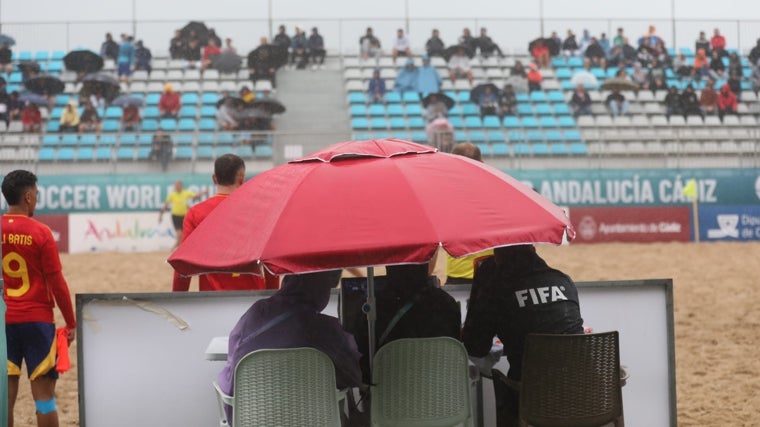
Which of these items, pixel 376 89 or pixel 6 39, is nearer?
pixel 376 89

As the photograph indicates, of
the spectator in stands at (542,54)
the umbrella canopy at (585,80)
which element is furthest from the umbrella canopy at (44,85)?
the umbrella canopy at (585,80)

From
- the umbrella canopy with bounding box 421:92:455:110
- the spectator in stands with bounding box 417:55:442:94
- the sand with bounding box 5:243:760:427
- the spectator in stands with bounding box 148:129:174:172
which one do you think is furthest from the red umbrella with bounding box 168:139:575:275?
the spectator in stands with bounding box 417:55:442:94

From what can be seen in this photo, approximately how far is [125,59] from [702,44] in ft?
58.9

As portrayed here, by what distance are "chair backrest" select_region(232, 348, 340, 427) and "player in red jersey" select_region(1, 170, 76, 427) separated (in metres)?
1.91

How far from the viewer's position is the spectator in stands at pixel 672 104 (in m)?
28.3

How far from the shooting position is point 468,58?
31.0m

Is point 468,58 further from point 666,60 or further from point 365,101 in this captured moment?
point 666,60

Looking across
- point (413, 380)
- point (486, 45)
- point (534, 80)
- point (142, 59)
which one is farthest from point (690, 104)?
point (413, 380)

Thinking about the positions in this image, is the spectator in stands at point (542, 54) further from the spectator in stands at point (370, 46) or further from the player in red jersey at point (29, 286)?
the player in red jersey at point (29, 286)

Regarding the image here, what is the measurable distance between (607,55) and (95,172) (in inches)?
670

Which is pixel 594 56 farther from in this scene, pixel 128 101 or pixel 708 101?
pixel 128 101

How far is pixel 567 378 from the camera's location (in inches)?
159

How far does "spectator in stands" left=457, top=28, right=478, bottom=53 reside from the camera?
31.0 metres

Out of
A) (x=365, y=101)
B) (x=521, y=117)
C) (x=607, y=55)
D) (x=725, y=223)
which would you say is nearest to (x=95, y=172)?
(x=365, y=101)
